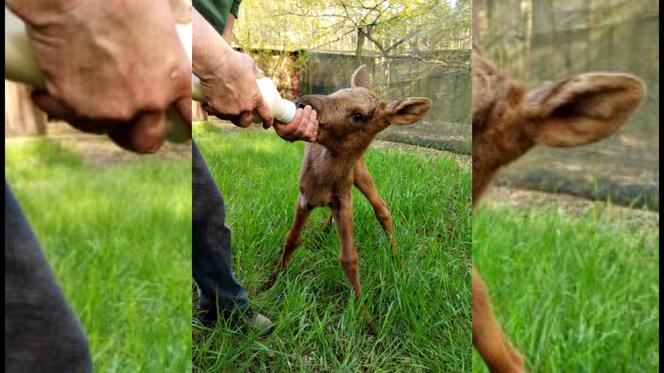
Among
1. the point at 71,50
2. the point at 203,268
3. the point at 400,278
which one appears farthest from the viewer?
the point at 400,278

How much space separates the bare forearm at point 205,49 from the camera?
689mm

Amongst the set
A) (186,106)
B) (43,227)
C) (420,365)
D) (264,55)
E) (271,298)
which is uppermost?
(264,55)

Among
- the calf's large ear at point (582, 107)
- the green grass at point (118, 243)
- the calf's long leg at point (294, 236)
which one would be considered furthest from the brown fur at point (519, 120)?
the green grass at point (118, 243)

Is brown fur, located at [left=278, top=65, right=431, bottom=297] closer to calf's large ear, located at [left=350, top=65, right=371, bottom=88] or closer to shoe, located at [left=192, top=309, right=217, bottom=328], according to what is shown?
calf's large ear, located at [left=350, top=65, right=371, bottom=88]

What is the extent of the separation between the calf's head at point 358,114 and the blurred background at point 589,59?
19 centimetres

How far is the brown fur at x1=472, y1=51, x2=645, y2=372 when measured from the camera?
994 millimetres

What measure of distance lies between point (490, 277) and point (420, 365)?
0.73 ft

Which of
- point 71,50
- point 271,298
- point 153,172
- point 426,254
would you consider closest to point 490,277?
point 426,254

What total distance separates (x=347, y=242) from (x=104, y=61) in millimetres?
795

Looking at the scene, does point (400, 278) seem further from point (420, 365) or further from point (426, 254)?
point (420, 365)

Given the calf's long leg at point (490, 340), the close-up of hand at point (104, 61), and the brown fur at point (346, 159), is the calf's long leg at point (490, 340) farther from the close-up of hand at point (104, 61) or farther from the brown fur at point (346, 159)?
the close-up of hand at point (104, 61)

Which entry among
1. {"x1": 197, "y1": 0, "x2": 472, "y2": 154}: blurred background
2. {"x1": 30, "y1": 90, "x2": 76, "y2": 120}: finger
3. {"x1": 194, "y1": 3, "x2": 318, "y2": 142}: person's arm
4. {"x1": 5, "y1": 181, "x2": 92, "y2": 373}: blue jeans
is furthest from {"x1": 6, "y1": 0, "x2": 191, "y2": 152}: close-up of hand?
{"x1": 197, "y1": 0, "x2": 472, "y2": 154}: blurred background

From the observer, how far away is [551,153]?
3.77 ft

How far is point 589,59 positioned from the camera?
1.19 metres
